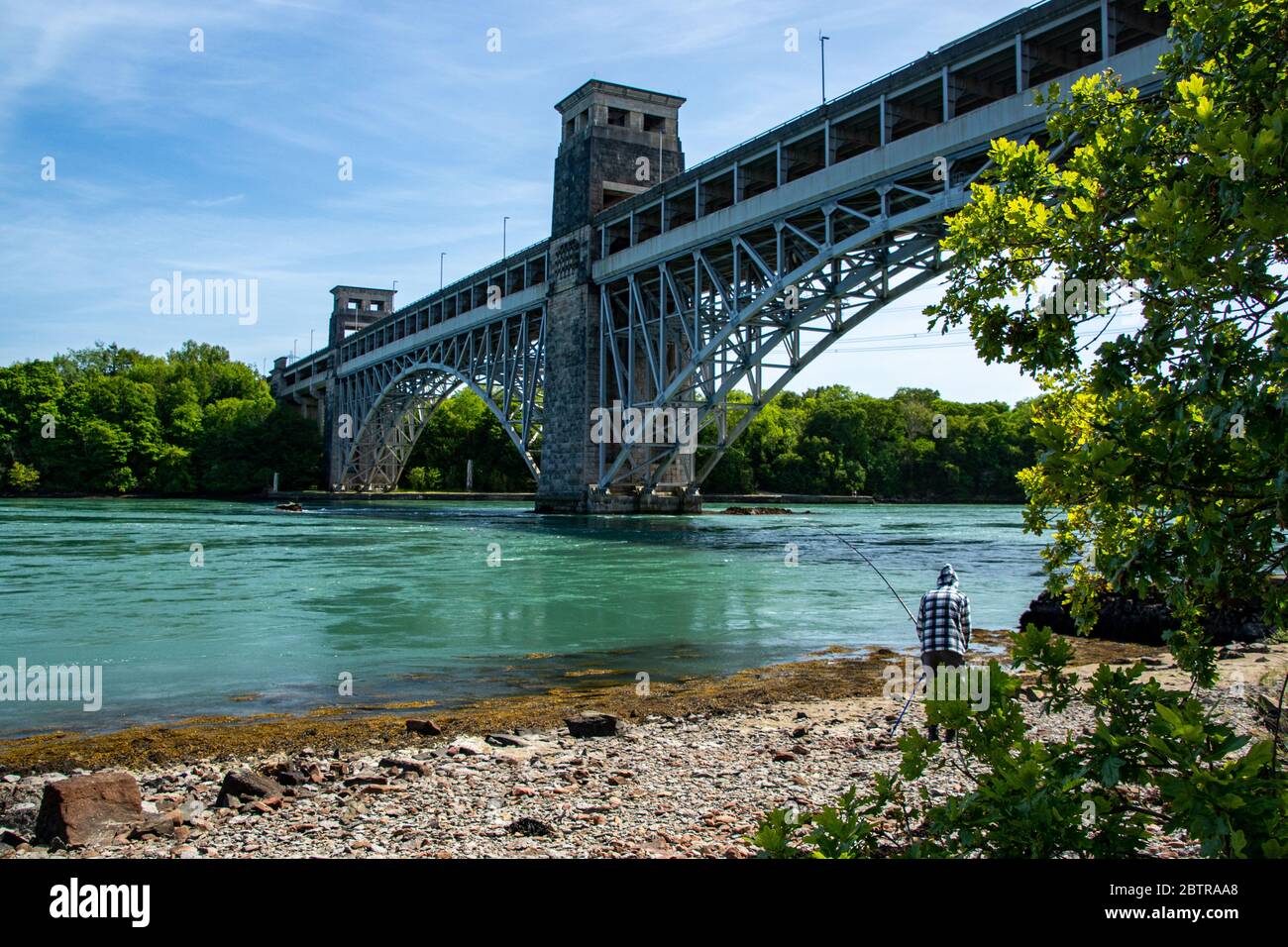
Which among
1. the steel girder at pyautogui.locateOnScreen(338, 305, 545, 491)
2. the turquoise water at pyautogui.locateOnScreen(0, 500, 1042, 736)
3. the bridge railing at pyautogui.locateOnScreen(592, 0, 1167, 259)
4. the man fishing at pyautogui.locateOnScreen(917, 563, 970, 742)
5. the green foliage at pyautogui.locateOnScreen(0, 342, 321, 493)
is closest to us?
the man fishing at pyautogui.locateOnScreen(917, 563, 970, 742)

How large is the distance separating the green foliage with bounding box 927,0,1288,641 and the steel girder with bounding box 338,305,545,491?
4215 cm

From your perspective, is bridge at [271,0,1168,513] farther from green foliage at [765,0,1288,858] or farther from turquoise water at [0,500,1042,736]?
green foliage at [765,0,1288,858]

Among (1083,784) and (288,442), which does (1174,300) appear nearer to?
(1083,784)

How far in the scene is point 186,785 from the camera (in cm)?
649

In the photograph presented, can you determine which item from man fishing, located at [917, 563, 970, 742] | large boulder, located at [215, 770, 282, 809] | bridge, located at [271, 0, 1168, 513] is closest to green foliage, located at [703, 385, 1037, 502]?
bridge, located at [271, 0, 1168, 513]

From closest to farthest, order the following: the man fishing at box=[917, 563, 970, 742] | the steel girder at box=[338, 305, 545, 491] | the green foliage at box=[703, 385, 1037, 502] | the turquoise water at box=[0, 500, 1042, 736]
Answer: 1. the man fishing at box=[917, 563, 970, 742]
2. the turquoise water at box=[0, 500, 1042, 736]
3. the steel girder at box=[338, 305, 545, 491]
4. the green foliage at box=[703, 385, 1037, 502]

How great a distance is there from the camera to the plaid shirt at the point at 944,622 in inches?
324

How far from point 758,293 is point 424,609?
64.0ft

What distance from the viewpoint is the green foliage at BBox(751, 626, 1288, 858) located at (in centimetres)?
253

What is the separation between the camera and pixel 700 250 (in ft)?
114

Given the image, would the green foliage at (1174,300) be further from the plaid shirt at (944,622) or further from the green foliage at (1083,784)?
the plaid shirt at (944,622)

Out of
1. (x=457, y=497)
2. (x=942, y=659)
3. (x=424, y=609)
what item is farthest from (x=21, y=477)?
(x=942, y=659)

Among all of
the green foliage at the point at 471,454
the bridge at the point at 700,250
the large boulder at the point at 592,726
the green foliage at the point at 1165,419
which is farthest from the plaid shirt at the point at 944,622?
the green foliage at the point at 471,454
